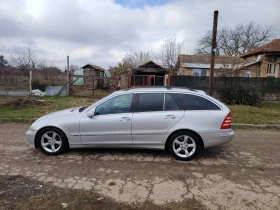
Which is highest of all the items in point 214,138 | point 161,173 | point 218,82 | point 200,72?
point 200,72

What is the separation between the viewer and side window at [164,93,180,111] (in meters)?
4.36

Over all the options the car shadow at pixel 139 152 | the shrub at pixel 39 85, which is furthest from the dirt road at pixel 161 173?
the shrub at pixel 39 85

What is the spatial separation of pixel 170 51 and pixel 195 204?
27299 mm

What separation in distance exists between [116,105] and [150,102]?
0.73 meters

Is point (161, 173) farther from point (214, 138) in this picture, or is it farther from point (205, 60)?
point (205, 60)

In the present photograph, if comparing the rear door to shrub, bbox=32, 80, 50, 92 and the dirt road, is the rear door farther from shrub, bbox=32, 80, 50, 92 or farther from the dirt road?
shrub, bbox=32, 80, 50, 92

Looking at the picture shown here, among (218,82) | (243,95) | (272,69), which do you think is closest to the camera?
(243,95)

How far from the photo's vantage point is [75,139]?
445cm

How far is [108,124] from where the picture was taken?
14.2ft

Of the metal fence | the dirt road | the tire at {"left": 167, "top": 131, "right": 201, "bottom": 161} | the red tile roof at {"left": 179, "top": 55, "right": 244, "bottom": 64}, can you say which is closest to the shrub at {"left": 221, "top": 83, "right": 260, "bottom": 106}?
the metal fence

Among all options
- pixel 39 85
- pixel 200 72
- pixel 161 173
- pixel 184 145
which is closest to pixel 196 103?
pixel 184 145

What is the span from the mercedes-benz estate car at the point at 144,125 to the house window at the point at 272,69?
57.3ft

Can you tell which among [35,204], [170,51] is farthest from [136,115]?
[170,51]

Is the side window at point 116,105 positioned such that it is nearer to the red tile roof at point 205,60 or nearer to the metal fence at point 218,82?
the metal fence at point 218,82
